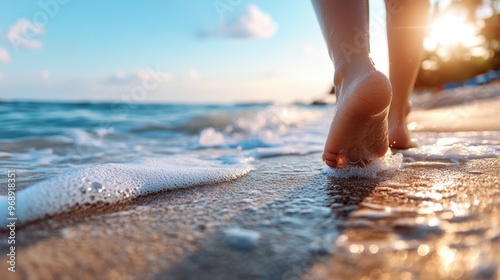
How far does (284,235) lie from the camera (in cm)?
76

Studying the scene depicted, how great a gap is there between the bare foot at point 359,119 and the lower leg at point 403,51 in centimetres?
62

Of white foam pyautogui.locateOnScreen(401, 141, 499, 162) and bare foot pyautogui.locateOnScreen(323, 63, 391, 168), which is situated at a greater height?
bare foot pyautogui.locateOnScreen(323, 63, 391, 168)

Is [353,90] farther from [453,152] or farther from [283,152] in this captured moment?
[283,152]

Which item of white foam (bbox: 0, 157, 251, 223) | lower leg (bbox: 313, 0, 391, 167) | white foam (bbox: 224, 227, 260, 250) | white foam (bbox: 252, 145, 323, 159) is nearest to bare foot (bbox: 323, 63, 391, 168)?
lower leg (bbox: 313, 0, 391, 167)

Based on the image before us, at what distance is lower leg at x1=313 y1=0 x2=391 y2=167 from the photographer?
1203 mm

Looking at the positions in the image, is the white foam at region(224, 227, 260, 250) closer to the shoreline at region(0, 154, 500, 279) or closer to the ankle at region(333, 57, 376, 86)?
the shoreline at region(0, 154, 500, 279)

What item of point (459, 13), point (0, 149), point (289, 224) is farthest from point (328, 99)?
point (289, 224)

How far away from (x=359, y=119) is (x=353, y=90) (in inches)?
3.6

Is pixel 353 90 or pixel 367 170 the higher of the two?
pixel 353 90

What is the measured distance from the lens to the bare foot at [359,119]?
120 centimetres

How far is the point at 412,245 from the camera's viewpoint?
0.69m

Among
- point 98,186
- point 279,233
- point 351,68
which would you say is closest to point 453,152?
point 351,68

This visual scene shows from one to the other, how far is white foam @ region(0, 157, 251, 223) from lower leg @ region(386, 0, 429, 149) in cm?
88

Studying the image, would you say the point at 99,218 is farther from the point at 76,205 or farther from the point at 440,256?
the point at 440,256
